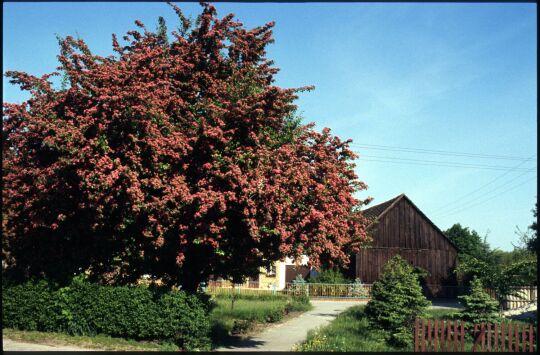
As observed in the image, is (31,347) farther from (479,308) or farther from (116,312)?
(479,308)

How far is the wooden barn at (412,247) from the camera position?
41.6 meters

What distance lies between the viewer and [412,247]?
42.6m

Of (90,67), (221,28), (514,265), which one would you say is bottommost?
(514,265)

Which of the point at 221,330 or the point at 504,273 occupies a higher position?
the point at 504,273

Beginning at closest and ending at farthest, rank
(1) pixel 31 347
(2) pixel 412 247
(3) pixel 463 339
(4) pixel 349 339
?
1. (1) pixel 31 347
2. (3) pixel 463 339
3. (4) pixel 349 339
4. (2) pixel 412 247

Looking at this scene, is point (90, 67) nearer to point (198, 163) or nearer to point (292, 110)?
point (198, 163)

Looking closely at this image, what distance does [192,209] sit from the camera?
14.2m

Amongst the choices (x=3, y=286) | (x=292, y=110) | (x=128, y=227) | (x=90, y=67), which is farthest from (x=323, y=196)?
(x=3, y=286)

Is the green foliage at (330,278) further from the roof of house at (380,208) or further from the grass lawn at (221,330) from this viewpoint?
the grass lawn at (221,330)

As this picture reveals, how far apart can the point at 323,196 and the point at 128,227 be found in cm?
670

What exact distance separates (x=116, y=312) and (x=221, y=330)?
5523 mm

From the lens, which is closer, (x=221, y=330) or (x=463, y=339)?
(x=463, y=339)

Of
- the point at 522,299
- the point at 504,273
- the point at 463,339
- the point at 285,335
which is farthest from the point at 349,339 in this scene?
the point at 522,299

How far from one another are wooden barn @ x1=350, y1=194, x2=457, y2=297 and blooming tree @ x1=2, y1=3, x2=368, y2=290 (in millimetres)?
25610
